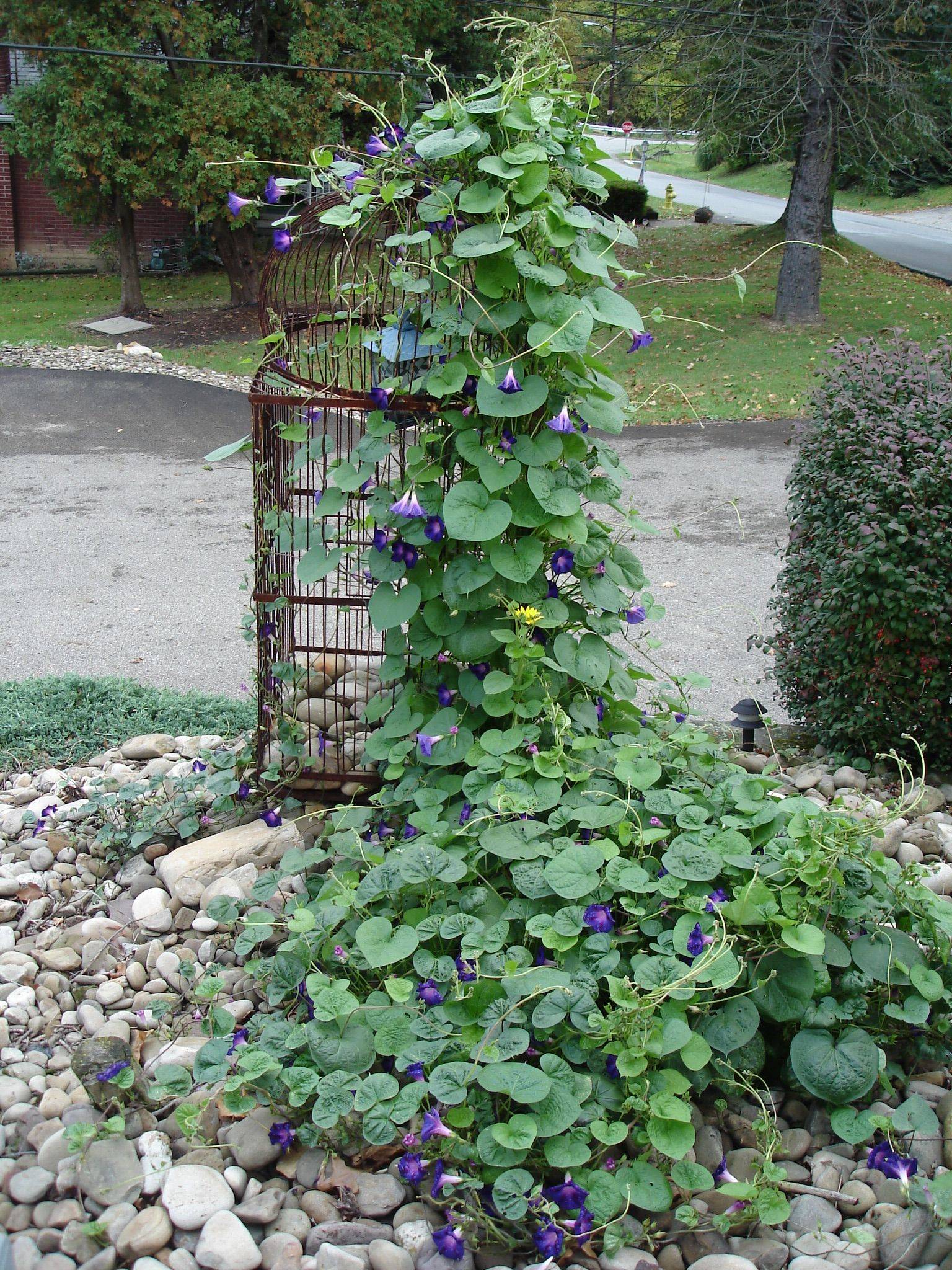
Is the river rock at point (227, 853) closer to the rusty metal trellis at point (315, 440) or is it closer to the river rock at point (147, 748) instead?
the rusty metal trellis at point (315, 440)

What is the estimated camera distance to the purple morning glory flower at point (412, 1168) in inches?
79.6

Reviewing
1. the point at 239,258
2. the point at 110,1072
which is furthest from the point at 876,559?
the point at 239,258

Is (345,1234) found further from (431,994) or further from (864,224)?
(864,224)

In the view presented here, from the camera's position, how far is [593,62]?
1681cm

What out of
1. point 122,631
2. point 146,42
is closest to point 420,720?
point 122,631

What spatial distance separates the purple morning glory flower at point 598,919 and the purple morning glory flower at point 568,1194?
0.48m

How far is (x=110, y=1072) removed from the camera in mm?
2225

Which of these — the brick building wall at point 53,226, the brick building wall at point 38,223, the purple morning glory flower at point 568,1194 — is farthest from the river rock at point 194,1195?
the brick building wall at point 53,226

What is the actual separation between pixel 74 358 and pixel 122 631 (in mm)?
9423

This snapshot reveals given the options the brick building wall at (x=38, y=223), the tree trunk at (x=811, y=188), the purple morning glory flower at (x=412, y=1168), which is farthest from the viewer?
the brick building wall at (x=38, y=223)

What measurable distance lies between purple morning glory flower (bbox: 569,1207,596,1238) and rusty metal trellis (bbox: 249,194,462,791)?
1.58m

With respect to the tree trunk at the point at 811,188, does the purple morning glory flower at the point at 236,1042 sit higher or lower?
lower

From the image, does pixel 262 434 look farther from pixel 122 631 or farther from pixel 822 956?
pixel 122 631

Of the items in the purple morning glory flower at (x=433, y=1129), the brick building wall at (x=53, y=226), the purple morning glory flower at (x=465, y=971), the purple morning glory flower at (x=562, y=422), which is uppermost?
the brick building wall at (x=53, y=226)
